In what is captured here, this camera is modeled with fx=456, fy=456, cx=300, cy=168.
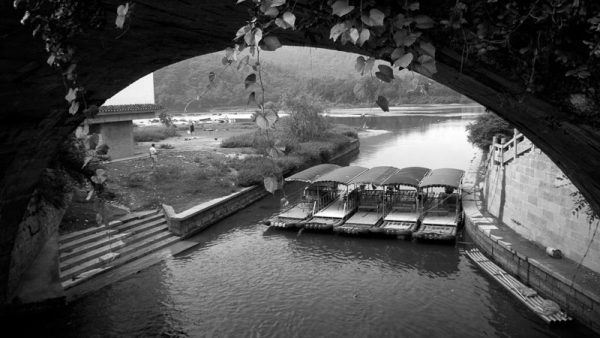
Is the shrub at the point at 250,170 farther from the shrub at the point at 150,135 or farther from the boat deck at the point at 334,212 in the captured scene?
the shrub at the point at 150,135

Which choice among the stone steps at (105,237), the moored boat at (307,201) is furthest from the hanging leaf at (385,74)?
the moored boat at (307,201)

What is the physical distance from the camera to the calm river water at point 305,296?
11266 millimetres

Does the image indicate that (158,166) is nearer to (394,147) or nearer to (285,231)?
(285,231)

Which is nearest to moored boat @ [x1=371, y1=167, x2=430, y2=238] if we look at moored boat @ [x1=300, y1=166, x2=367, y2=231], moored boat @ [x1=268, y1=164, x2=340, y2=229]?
moored boat @ [x1=300, y1=166, x2=367, y2=231]

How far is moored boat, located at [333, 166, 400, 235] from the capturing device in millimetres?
18672

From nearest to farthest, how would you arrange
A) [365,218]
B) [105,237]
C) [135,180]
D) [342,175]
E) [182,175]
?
[105,237], [365,218], [342,175], [135,180], [182,175]

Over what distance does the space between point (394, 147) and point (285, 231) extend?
26.3m

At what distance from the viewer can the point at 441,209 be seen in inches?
792

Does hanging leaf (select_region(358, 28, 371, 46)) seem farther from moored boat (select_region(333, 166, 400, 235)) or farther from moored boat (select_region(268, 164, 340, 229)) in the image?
moored boat (select_region(268, 164, 340, 229))

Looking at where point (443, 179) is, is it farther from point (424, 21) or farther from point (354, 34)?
point (354, 34)

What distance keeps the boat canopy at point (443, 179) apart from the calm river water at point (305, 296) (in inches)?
141

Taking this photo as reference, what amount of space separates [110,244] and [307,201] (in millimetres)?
9540

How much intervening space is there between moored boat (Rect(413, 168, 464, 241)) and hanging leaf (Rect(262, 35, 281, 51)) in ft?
53.0

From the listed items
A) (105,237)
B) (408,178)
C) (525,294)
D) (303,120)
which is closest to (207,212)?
(105,237)
